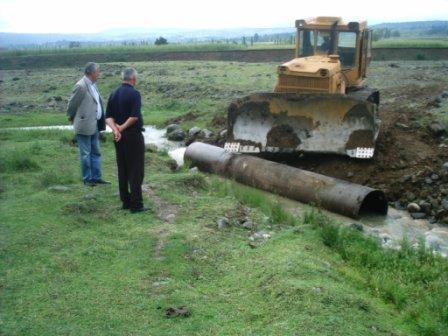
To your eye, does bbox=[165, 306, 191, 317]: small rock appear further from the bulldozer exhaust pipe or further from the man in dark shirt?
the bulldozer exhaust pipe

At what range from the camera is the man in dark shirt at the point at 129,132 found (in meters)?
7.47

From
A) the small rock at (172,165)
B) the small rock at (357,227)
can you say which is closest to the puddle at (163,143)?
the small rock at (172,165)

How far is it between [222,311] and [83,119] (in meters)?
4.76

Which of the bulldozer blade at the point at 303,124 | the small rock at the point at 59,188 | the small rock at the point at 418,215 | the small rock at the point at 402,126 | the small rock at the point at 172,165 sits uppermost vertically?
the bulldozer blade at the point at 303,124

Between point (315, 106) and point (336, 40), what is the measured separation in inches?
101

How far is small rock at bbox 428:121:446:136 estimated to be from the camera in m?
12.7

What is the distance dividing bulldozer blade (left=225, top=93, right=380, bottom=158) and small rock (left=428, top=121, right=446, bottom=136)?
2152mm

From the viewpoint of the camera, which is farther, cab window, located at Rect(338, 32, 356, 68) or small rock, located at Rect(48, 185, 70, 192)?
cab window, located at Rect(338, 32, 356, 68)

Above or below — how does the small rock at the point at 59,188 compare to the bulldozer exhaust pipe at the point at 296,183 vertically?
above

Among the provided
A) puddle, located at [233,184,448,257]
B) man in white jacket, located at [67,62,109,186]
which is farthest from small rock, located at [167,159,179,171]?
puddle, located at [233,184,448,257]

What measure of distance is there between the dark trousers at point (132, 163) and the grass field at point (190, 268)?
1.01 ft

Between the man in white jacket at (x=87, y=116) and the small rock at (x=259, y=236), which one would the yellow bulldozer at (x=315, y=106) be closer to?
the man in white jacket at (x=87, y=116)

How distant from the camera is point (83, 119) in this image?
343 inches

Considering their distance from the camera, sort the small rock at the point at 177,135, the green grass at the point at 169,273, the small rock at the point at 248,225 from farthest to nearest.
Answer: the small rock at the point at 177,135 → the small rock at the point at 248,225 → the green grass at the point at 169,273
